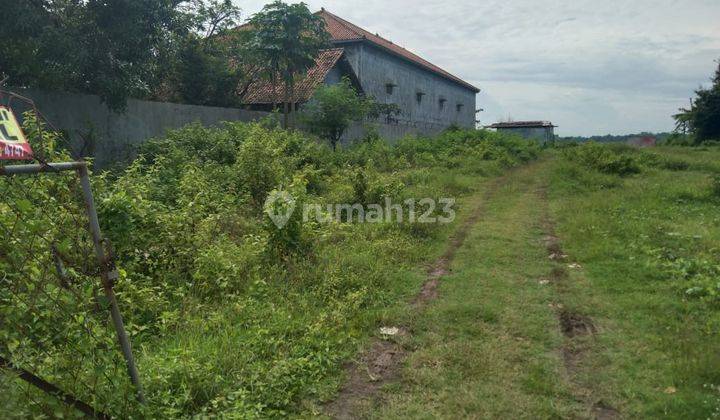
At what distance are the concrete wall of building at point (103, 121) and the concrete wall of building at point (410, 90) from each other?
11.2m

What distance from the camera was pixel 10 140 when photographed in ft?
6.36

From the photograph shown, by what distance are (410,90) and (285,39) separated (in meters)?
15.8

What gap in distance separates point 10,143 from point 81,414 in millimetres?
1271

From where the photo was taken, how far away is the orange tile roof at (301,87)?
671 inches

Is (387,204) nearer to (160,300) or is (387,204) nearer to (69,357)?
(160,300)

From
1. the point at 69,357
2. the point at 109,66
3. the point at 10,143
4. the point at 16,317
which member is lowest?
the point at 69,357

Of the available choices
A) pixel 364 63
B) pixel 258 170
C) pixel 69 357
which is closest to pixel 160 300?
pixel 69 357

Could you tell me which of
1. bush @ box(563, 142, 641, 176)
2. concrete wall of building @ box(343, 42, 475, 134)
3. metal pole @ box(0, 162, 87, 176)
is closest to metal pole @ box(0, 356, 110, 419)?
metal pole @ box(0, 162, 87, 176)

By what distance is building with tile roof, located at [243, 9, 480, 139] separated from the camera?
714 inches

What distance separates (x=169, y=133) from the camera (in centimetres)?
993

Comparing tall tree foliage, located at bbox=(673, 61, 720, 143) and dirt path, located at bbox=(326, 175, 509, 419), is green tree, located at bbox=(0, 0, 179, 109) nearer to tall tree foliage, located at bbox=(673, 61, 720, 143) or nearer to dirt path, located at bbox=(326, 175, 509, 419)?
dirt path, located at bbox=(326, 175, 509, 419)

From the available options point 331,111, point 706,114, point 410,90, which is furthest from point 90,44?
point 706,114

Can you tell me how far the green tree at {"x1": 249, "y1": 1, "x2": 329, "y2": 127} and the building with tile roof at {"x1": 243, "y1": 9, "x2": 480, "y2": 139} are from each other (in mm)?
820

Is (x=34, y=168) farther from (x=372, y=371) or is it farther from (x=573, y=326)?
(x=573, y=326)
